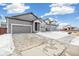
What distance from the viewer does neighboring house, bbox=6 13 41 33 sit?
5.87ft

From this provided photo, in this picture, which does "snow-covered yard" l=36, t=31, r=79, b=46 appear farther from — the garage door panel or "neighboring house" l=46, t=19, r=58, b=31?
the garage door panel

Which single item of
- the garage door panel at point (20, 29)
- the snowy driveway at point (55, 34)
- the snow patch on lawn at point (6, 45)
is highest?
the garage door panel at point (20, 29)

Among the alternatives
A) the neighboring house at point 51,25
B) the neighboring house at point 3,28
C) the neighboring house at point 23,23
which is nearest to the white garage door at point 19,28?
the neighboring house at point 23,23

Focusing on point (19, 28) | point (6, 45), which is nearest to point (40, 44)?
point (19, 28)

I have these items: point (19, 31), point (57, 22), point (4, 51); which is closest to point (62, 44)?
point (57, 22)

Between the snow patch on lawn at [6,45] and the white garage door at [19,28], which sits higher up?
the white garage door at [19,28]

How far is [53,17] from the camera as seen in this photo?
5.88 ft

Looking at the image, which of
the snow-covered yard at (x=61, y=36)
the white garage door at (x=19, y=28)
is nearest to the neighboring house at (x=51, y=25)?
the snow-covered yard at (x=61, y=36)

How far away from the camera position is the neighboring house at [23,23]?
1.79 meters

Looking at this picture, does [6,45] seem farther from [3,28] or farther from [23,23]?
[23,23]

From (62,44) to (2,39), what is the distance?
0.88 meters

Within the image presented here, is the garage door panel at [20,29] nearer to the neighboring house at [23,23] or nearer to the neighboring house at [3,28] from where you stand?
the neighboring house at [23,23]

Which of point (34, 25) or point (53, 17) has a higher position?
point (53, 17)

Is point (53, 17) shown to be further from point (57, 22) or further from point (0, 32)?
point (0, 32)
